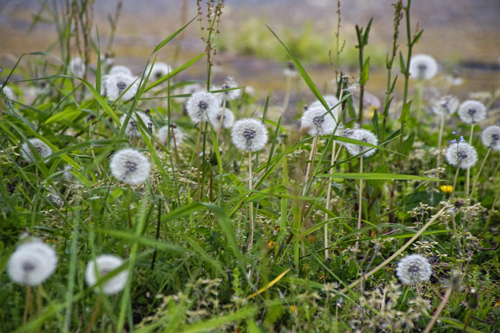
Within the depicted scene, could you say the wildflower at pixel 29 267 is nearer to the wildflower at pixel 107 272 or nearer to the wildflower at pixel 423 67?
the wildflower at pixel 107 272

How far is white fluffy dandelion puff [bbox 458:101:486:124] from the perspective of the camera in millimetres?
1919

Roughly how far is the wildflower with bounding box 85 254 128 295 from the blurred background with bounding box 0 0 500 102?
123 inches

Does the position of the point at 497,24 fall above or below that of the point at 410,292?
above

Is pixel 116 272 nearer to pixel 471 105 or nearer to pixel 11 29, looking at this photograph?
pixel 471 105

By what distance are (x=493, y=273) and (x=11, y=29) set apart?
7877 millimetres

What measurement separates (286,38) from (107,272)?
7.64 m

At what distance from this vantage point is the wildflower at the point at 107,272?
82 cm

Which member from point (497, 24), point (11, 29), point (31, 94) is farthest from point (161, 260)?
point (497, 24)

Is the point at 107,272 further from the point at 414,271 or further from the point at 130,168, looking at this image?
the point at 414,271

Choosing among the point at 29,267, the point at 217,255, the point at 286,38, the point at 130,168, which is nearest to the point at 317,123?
the point at 217,255

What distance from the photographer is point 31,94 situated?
3820 millimetres

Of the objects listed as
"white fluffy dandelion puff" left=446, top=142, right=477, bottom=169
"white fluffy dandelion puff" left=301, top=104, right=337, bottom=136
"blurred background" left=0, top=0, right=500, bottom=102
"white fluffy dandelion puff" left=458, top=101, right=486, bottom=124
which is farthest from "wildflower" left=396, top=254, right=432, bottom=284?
"blurred background" left=0, top=0, right=500, bottom=102

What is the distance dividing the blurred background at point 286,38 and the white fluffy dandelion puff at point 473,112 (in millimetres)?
1705

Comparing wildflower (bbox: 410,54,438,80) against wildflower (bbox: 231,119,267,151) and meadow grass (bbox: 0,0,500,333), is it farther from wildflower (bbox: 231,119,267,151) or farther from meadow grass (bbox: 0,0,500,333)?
wildflower (bbox: 231,119,267,151)
